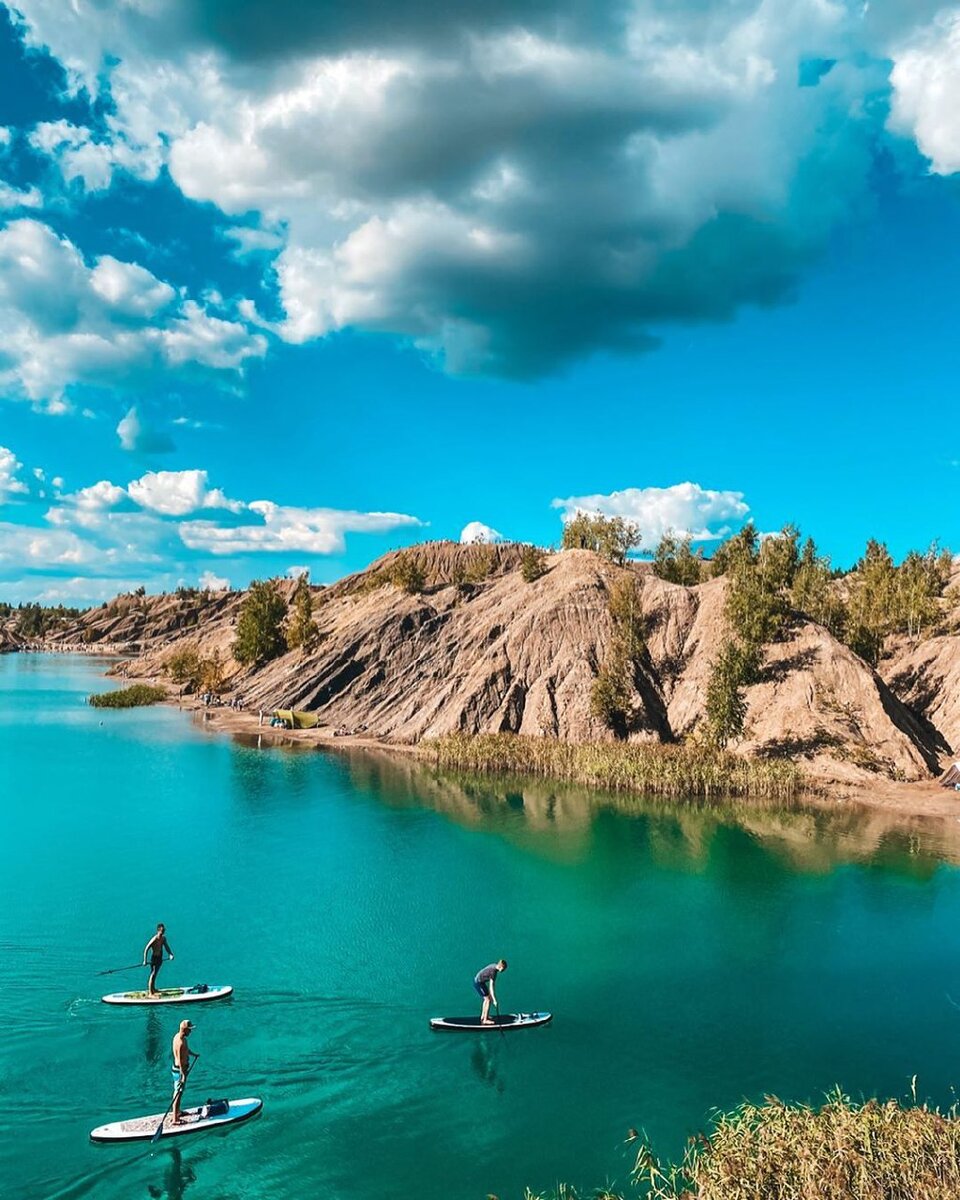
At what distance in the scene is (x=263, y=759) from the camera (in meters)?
71.9

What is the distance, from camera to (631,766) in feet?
197

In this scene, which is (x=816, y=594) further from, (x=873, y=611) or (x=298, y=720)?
(x=298, y=720)

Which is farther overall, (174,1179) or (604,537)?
(604,537)

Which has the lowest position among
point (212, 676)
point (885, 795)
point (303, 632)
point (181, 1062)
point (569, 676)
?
point (181, 1062)

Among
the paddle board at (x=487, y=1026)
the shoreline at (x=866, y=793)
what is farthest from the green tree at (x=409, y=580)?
the paddle board at (x=487, y=1026)

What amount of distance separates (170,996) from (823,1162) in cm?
1894

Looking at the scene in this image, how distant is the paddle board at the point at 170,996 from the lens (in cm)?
2502

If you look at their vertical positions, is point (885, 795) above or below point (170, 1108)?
above

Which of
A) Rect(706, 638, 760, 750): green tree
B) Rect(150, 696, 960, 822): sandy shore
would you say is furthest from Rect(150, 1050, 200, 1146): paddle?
Rect(706, 638, 760, 750): green tree

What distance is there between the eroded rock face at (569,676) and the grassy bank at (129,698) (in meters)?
18.4

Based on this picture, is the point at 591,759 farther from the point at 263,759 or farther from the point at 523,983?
the point at 523,983

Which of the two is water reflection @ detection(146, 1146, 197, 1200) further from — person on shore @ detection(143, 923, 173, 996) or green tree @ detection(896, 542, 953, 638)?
green tree @ detection(896, 542, 953, 638)

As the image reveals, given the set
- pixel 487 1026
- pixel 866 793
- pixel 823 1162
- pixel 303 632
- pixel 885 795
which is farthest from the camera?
pixel 303 632

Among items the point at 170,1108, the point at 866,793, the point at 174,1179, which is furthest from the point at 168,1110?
the point at 866,793
